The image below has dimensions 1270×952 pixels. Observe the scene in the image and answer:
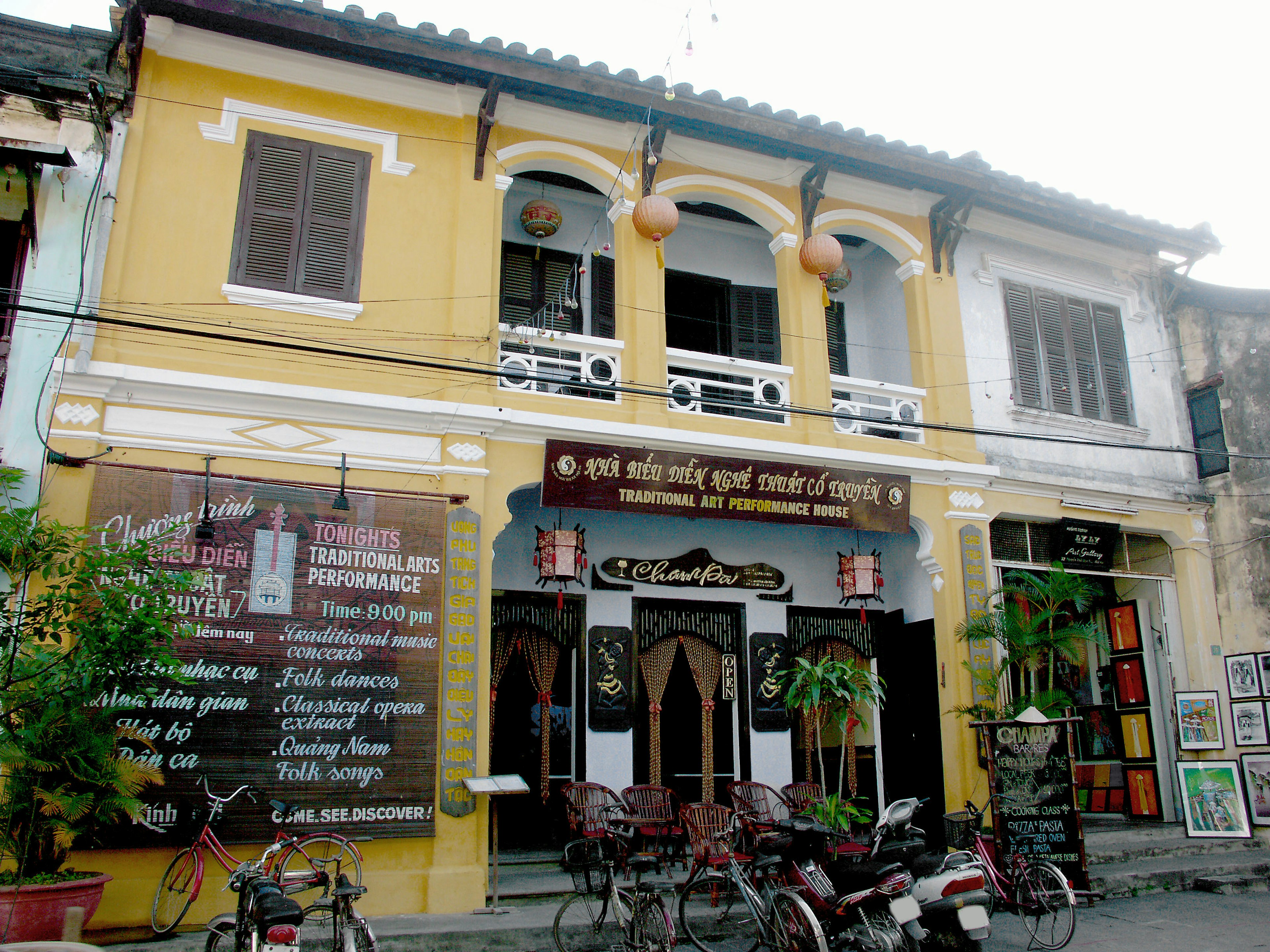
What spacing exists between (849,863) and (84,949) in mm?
4803

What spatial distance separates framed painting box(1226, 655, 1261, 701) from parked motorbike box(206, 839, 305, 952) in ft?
36.0

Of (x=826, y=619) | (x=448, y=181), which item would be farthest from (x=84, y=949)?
(x=826, y=619)

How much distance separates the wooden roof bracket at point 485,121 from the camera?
29.8 ft

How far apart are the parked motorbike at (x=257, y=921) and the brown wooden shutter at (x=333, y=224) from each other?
5.03 metres

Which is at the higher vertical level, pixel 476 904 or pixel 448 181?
pixel 448 181

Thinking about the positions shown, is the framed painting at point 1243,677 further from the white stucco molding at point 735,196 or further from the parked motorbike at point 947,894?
the white stucco molding at point 735,196

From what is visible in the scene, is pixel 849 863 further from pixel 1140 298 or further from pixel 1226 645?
pixel 1140 298

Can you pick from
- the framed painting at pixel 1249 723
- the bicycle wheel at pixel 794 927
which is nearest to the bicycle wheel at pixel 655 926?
the bicycle wheel at pixel 794 927

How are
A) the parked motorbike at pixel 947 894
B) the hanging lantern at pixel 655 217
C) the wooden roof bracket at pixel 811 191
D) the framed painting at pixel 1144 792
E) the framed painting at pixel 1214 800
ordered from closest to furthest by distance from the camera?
the parked motorbike at pixel 947 894 → the hanging lantern at pixel 655 217 → the framed painting at pixel 1214 800 → the wooden roof bracket at pixel 811 191 → the framed painting at pixel 1144 792

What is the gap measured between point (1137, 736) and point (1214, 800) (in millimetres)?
1667

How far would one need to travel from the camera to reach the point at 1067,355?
474 inches

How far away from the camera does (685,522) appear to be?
1123 centimetres

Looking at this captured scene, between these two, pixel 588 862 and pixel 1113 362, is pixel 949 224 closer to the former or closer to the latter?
pixel 1113 362

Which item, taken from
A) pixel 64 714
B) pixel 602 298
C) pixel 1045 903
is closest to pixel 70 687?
pixel 64 714
